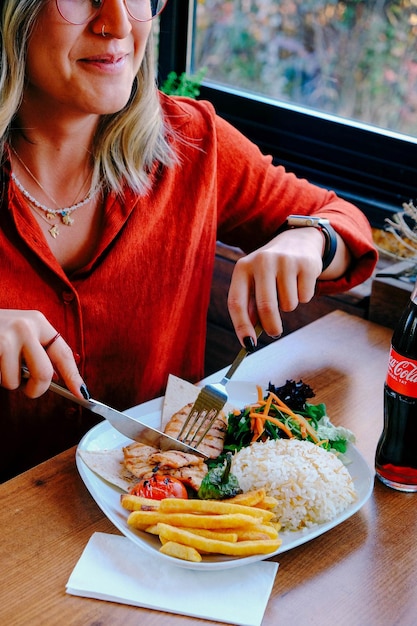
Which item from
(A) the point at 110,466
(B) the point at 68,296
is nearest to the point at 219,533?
(A) the point at 110,466

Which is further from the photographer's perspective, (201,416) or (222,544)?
(201,416)

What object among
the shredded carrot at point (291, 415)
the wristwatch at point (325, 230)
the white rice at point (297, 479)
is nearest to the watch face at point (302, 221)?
the wristwatch at point (325, 230)

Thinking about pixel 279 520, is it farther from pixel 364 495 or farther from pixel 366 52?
pixel 366 52

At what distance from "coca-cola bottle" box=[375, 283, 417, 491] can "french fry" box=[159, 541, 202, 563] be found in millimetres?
402

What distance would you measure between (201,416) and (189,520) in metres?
0.33

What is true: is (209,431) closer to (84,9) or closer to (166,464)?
(166,464)

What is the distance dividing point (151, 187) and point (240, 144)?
0.28m

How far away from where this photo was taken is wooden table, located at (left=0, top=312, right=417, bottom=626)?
101 centimetres

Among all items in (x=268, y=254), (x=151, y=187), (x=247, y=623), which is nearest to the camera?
(x=247, y=623)

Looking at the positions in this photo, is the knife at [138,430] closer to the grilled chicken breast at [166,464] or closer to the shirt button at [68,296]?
the grilled chicken breast at [166,464]

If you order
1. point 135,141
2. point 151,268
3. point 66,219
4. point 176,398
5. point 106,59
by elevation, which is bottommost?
point 176,398

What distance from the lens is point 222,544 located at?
1.05 metres

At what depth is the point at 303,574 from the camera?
1086mm

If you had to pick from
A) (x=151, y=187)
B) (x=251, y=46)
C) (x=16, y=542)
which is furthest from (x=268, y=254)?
(x=251, y=46)
